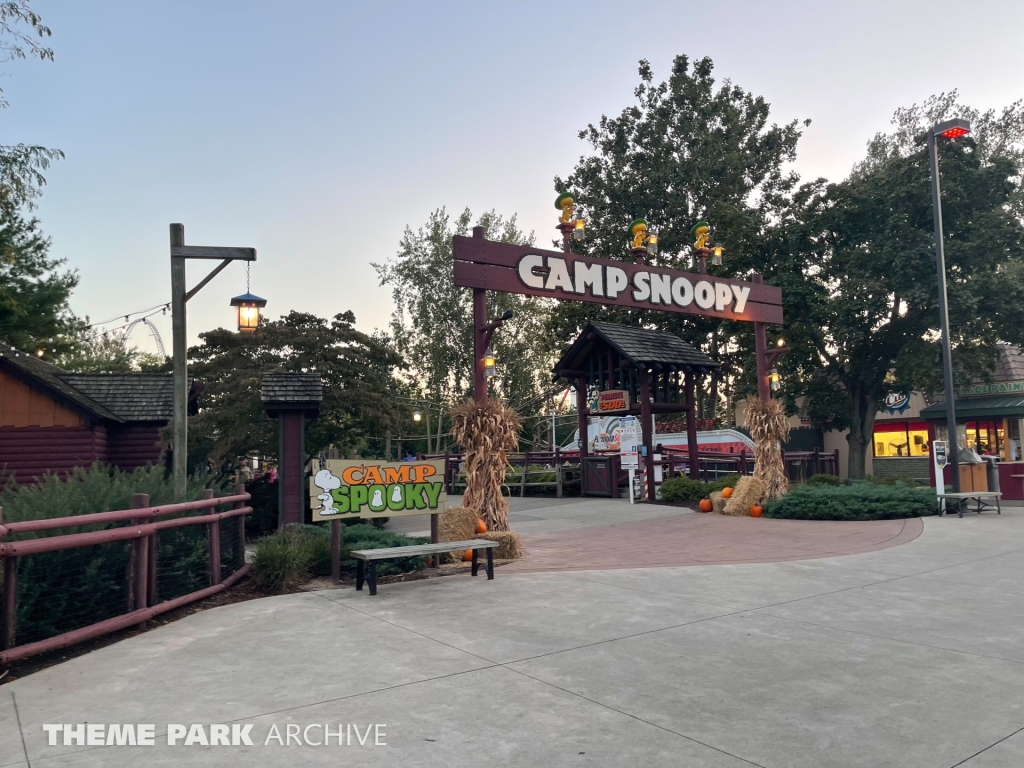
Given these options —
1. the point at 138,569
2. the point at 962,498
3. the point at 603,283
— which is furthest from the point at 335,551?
the point at 962,498

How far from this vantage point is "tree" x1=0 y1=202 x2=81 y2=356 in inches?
1093

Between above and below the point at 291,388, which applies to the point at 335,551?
below

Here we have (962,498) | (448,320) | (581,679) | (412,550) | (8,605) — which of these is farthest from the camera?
(448,320)

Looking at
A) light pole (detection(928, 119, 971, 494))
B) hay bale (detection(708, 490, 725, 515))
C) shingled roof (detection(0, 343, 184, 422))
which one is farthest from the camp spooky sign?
shingled roof (detection(0, 343, 184, 422))

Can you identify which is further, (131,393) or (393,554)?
(131,393)

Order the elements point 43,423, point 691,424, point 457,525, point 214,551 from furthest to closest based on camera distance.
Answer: point 691,424 < point 43,423 < point 457,525 < point 214,551

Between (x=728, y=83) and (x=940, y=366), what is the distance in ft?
58.2

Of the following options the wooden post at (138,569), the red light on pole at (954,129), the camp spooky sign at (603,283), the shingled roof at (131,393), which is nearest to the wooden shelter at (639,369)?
the camp spooky sign at (603,283)

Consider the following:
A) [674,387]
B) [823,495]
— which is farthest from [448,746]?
[674,387]

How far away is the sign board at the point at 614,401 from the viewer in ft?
69.3

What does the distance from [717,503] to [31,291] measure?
27985mm

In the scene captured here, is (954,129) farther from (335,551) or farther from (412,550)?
(335,551)

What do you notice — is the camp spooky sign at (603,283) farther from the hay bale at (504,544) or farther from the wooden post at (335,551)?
the wooden post at (335,551)

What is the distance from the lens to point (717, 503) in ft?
55.6
